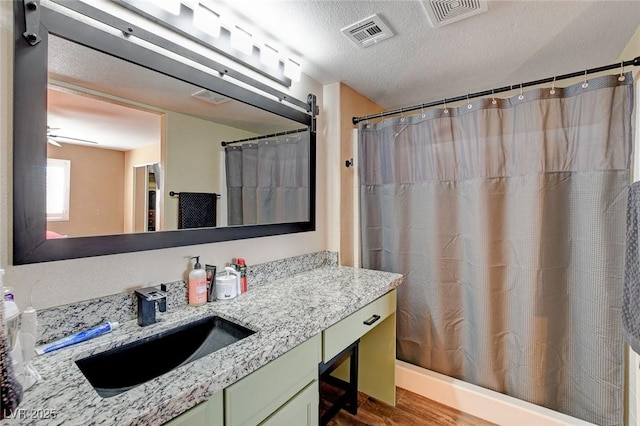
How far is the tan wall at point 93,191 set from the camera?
0.98 metres

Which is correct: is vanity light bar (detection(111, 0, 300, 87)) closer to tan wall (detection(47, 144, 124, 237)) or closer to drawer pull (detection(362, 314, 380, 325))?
tan wall (detection(47, 144, 124, 237))

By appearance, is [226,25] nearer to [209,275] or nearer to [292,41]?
[292,41]

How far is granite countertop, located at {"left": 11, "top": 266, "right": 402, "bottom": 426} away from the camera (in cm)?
65

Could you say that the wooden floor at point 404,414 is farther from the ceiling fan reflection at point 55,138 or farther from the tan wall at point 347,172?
the ceiling fan reflection at point 55,138

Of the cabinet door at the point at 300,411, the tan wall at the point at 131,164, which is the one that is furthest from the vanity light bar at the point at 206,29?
the cabinet door at the point at 300,411

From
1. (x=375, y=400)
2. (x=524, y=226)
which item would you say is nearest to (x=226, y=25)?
(x=524, y=226)

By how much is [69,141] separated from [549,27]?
7.14 ft

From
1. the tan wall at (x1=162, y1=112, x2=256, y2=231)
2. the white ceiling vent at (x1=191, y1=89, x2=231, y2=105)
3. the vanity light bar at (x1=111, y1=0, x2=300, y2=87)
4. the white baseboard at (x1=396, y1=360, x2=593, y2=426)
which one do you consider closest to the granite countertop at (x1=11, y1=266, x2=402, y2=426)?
the tan wall at (x1=162, y1=112, x2=256, y2=231)

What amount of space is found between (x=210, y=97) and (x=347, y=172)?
1.16m

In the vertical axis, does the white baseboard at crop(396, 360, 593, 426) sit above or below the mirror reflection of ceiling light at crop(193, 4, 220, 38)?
below

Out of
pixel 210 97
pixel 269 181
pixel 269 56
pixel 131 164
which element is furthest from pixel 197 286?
pixel 269 56

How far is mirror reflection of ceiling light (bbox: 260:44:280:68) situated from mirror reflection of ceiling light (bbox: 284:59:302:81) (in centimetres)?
7

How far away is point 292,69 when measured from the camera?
171 centimetres

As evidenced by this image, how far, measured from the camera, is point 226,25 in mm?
1338
